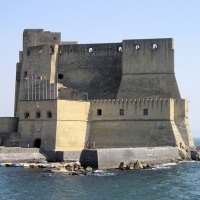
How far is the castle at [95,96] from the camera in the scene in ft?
113

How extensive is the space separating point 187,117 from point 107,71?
7.41m

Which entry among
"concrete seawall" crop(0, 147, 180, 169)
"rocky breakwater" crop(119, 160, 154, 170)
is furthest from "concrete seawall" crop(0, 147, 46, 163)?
"rocky breakwater" crop(119, 160, 154, 170)

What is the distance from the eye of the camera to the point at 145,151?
3153cm

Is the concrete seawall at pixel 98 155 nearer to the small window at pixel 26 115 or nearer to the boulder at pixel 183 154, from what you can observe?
the boulder at pixel 183 154

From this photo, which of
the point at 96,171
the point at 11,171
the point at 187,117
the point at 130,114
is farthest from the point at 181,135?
the point at 11,171

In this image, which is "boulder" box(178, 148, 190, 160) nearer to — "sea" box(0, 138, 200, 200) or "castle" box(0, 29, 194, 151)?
"castle" box(0, 29, 194, 151)

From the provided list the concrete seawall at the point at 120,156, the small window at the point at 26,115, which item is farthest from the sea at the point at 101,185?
the small window at the point at 26,115

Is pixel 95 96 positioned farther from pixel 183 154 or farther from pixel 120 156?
pixel 120 156

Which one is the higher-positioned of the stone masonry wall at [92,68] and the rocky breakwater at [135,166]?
the stone masonry wall at [92,68]

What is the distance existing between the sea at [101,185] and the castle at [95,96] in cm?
593

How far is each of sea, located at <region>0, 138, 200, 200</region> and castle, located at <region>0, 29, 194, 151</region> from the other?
19.5 ft

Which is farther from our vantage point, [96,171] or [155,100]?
[155,100]

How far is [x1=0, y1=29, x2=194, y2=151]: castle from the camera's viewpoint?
1353 inches

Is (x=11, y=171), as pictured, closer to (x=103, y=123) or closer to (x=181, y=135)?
(x=103, y=123)
